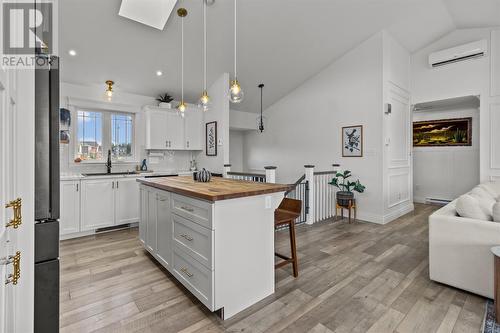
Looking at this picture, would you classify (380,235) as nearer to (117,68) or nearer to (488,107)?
(488,107)

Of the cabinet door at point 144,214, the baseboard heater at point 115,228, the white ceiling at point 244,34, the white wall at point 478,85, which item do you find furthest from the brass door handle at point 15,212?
the white wall at point 478,85

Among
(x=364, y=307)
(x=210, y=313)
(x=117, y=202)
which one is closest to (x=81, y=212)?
(x=117, y=202)

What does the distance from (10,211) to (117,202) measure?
11.6 ft

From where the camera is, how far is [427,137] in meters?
6.20

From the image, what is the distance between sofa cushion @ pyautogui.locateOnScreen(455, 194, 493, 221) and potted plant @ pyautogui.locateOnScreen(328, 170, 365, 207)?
2131mm

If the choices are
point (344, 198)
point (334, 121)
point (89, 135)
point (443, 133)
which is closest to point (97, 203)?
point (89, 135)

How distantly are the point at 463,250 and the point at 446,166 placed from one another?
4.86 metres

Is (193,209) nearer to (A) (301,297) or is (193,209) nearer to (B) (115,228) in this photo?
(A) (301,297)

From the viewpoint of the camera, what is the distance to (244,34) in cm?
Result: 399

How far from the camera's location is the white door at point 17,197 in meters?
0.76

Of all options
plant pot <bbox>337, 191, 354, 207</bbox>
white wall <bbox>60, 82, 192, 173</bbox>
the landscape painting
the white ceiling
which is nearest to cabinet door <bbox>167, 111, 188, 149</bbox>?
white wall <bbox>60, 82, 192, 173</bbox>

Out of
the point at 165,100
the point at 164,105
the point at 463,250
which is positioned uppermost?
the point at 165,100

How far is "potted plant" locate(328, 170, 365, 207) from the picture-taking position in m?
4.41

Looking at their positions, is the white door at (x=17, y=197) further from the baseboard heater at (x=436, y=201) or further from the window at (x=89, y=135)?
the baseboard heater at (x=436, y=201)
